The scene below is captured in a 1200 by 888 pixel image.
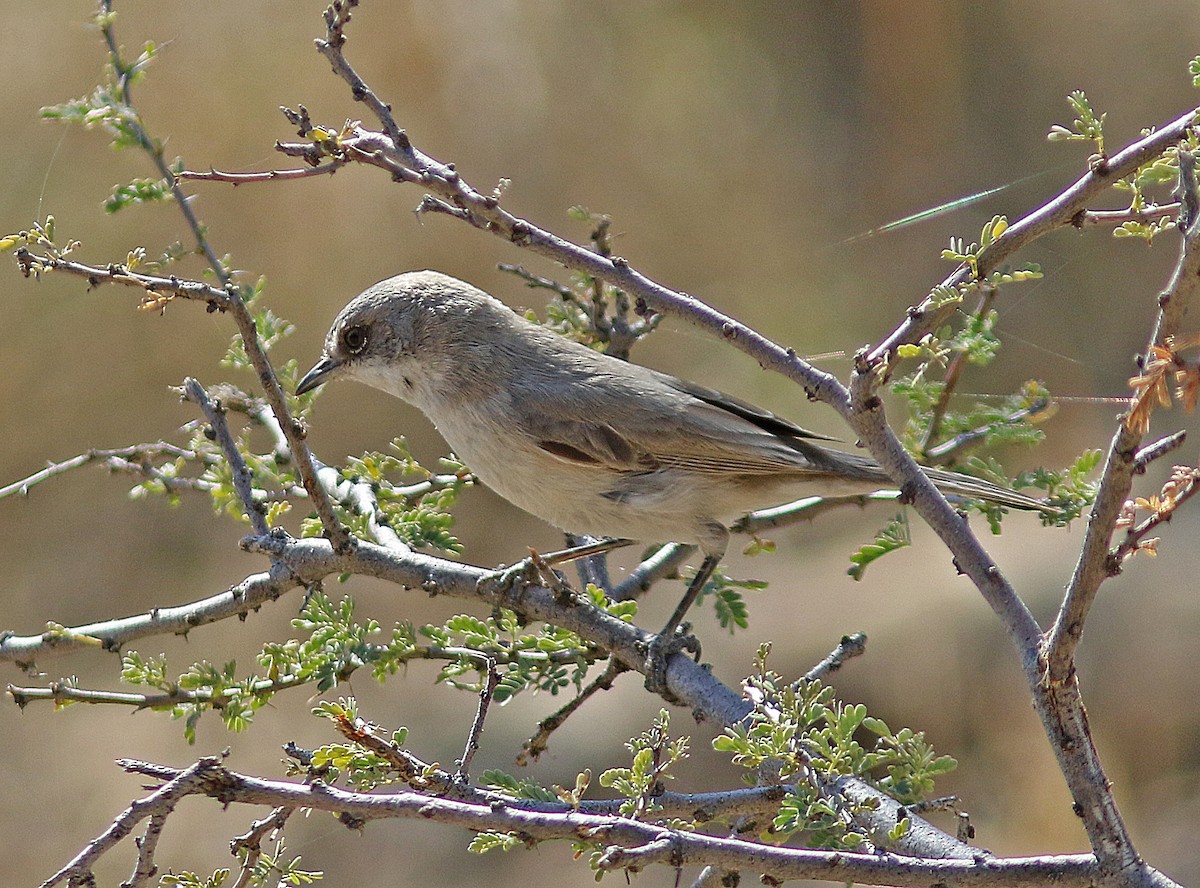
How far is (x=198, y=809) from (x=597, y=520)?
5634 mm

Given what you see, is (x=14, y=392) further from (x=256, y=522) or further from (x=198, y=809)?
(x=256, y=522)

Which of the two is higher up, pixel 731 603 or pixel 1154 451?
pixel 731 603

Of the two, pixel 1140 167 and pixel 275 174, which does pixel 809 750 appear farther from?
pixel 275 174

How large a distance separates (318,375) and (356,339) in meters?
0.22

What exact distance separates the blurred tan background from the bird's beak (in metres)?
3.19

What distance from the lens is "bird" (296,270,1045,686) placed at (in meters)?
3.83

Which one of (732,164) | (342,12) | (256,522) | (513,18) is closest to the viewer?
(342,12)

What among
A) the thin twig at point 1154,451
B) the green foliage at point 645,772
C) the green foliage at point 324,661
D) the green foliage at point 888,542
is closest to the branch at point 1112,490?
the thin twig at point 1154,451

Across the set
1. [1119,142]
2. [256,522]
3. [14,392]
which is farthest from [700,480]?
[1119,142]

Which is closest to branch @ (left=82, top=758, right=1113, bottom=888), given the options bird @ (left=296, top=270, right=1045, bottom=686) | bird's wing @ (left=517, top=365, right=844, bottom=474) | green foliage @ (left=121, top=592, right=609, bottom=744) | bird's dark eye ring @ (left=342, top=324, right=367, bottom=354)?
green foliage @ (left=121, top=592, right=609, bottom=744)

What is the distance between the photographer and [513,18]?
9.42 metres

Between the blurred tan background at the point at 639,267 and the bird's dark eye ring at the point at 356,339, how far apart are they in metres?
3.14

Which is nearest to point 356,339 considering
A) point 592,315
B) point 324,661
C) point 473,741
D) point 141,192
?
point 592,315

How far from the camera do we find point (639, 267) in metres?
9.74
